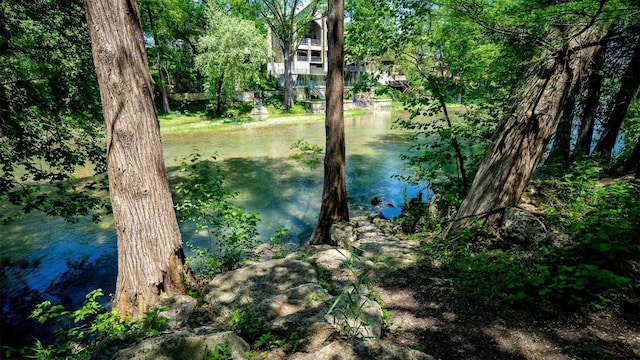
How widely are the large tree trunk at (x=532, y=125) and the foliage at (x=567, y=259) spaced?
0.59 meters

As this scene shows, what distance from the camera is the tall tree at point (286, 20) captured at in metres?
31.4

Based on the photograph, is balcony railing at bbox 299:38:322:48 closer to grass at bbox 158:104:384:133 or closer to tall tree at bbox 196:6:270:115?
grass at bbox 158:104:384:133

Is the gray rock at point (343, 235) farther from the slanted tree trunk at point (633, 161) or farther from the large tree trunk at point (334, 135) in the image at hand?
the slanted tree trunk at point (633, 161)

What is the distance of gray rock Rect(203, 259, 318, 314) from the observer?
379 centimetres

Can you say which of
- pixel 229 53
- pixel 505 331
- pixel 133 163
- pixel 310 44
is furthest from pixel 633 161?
pixel 310 44

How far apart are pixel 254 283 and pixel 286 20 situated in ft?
115

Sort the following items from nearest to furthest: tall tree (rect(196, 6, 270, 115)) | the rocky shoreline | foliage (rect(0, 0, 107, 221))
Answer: the rocky shoreline < foliage (rect(0, 0, 107, 221)) < tall tree (rect(196, 6, 270, 115))

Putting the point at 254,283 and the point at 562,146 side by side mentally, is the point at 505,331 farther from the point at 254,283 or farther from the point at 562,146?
the point at 562,146

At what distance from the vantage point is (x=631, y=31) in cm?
438

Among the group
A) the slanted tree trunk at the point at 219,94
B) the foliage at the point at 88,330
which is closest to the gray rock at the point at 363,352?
the foliage at the point at 88,330

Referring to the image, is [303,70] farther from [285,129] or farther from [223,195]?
[223,195]

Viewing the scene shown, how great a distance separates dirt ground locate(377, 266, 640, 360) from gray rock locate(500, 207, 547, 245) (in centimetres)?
166

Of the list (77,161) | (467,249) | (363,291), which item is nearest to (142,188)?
(363,291)

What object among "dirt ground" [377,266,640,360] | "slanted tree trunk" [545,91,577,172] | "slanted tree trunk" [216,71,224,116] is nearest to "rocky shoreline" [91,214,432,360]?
"dirt ground" [377,266,640,360]
